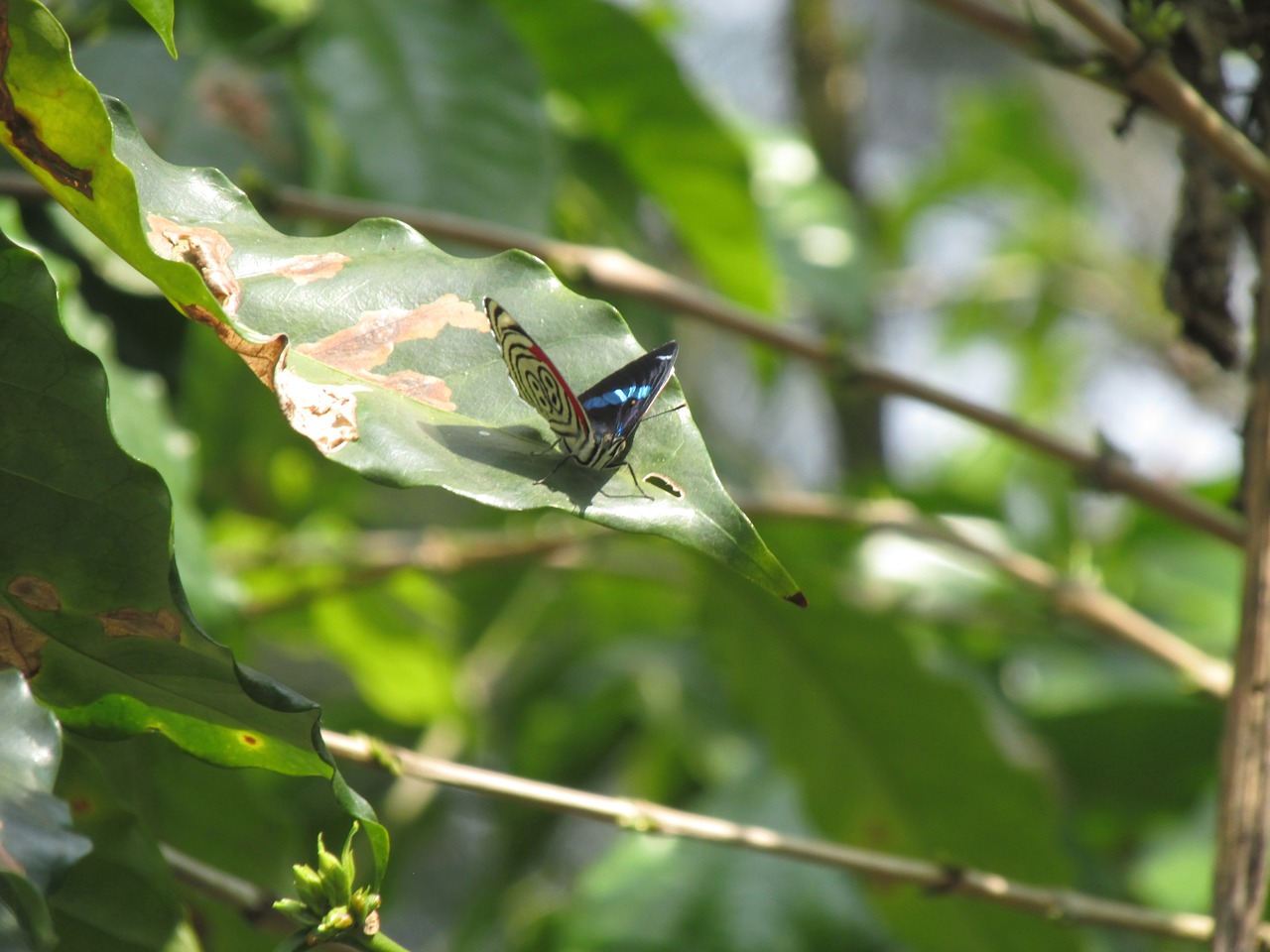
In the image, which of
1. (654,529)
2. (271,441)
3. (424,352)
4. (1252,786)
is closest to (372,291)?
(424,352)

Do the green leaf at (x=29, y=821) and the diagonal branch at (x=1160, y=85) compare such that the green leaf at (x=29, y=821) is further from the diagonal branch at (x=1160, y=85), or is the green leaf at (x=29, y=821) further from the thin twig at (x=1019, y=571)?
the thin twig at (x=1019, y=571)

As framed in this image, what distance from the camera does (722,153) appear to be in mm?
1124

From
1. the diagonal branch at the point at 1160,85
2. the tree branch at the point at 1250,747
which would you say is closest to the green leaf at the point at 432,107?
the diagonal branch at the point at 1160,85

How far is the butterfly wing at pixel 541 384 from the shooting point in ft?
1.39

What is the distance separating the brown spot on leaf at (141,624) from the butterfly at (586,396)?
0.13 metres

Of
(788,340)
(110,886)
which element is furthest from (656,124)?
(110,886)

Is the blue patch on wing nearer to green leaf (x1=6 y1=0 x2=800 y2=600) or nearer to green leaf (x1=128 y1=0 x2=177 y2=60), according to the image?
green leaf (x1=6 y1=0 x2=800 y2=600)

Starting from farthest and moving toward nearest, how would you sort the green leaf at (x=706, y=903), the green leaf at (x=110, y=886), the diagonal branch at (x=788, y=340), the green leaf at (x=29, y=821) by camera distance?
the green leaf at (x=706, y=903), the diagonal branch at (x=788, y=340), the green leaf at (x=110, y=886), the green leaf at (x=29, y=821)

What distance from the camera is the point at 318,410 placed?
40 centimetres

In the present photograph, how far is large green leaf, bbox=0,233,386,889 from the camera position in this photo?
0.41 metres

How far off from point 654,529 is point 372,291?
0.15m

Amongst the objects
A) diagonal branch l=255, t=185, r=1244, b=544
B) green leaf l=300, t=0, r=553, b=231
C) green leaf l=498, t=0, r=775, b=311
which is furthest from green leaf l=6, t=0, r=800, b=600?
green leaf l=498, t=0, r=775, b=311

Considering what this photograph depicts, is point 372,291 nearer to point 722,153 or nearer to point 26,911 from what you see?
point 26,911

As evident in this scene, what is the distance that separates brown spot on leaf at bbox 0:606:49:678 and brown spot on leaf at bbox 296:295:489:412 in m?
0.13
